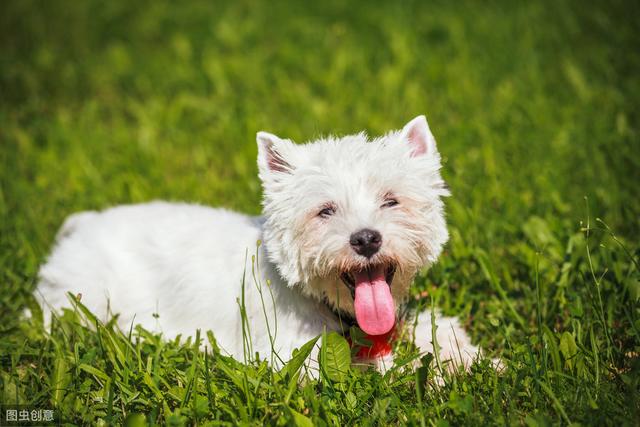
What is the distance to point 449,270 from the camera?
15.0 ft

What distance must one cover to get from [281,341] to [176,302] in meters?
0.95

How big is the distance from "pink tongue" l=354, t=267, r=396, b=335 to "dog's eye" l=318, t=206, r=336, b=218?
0.37 metres

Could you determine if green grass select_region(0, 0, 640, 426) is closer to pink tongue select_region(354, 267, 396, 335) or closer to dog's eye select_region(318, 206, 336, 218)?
pink tongue select_region(354, 267, 396, 335)

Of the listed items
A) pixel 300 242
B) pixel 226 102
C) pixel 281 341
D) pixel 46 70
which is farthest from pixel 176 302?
pixel 46 70

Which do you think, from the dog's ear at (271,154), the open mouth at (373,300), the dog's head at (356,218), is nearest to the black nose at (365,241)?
the dog's head at (356,218)

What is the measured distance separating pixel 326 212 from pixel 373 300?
0.55 meters

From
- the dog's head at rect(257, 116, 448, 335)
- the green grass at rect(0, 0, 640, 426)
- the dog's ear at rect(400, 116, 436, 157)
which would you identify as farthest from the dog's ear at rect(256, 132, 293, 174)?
the green grass at rect(0, 0, 640, 426)

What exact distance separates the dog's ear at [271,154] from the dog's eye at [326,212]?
35cm

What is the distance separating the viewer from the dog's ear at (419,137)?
11.5 feet

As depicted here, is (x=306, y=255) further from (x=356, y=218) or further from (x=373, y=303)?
(x=373, y=303)

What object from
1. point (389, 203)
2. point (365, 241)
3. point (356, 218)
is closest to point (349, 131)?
point (389, 203)

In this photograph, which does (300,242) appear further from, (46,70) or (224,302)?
(46,70)

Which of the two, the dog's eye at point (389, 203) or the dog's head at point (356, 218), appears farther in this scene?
the dog's eye at point (389, 203)

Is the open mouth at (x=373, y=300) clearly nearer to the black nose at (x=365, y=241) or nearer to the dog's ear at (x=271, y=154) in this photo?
the black nose at (x=365, y=241)
